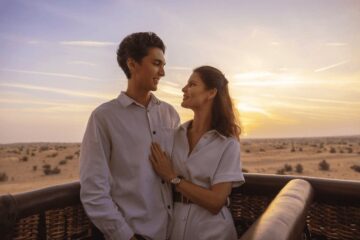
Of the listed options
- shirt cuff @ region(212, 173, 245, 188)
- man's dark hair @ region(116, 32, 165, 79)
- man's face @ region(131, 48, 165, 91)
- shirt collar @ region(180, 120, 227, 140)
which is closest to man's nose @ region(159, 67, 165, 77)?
man's face @ region(131, 48, 165, 91)

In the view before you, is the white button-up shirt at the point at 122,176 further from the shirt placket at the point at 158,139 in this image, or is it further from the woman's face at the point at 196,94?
the woman's face at the point at 196,94

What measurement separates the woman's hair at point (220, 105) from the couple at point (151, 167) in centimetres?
1

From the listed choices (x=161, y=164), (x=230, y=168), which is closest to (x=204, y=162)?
(x=230, y=168)

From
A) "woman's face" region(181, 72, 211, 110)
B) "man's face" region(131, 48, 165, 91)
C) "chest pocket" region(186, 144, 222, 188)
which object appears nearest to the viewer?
"chest pocket" region(186, 144, 222, 188)

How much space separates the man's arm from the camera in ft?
7.44

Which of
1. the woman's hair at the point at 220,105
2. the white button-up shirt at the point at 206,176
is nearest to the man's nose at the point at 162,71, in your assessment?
the woman's hair at the point at 220,105

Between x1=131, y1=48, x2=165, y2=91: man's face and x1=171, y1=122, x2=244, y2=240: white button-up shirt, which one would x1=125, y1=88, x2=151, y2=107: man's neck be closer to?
x1=131, y1=48, x2=165, y2=91: man's face

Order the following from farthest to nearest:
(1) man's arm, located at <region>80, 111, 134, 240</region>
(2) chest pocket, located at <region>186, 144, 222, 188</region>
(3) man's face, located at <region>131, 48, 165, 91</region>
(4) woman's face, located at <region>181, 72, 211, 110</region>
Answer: (4) woman's face, located at <region>181, 72, 211, 110</region> → (3) man's face, located at <region>131, 48, 165, 91</region> → (2) chest pocket, located at <region>186, 144, 222, 188</region> → (1) man's arm, located at <region>80, 111, 134, 240</region>

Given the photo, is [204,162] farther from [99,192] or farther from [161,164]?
[99,192]

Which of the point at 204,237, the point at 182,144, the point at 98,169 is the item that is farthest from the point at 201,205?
the point at 98,169

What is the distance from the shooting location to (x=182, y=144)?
257 cm

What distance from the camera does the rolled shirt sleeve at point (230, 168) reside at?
235 cm

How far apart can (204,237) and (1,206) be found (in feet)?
3.60

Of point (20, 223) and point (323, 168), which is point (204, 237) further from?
point (323, 168)
